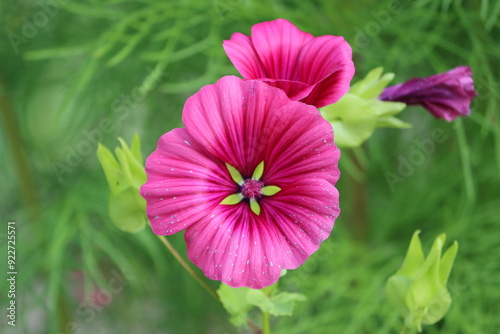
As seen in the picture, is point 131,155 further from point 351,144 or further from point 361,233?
point 361,233

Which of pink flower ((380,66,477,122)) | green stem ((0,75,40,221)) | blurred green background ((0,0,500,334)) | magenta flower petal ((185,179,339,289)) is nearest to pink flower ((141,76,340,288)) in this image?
magenta flower petal ((185,179,339,289))

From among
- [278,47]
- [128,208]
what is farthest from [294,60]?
[128,208]

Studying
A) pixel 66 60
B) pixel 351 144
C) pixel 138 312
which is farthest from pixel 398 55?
pixel 138 312

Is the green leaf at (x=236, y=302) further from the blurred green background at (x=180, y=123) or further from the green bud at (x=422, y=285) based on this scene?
the blurred green background at (x=180, y=123)

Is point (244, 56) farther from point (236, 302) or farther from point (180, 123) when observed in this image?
point (180, 123)

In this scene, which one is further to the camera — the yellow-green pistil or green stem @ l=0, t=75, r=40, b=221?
green stem @ l=0, t=75, r=40, b=221

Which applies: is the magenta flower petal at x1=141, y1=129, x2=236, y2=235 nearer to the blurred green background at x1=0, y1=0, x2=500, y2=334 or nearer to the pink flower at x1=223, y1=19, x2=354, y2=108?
the pink flower at x1=223, y1=19, x2=354, y2=108

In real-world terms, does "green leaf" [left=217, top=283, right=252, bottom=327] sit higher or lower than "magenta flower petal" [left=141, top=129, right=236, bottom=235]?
lower
